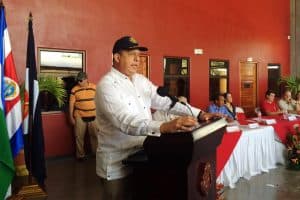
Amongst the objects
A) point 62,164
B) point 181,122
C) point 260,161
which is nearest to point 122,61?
point 181,122

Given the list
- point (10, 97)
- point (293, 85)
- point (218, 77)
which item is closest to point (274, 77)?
point (293, 85)

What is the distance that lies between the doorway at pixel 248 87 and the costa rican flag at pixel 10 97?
7.85m

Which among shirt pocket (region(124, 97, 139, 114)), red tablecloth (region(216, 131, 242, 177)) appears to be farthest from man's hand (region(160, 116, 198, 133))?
red tablecloth (region(216, 131, 242, 177))

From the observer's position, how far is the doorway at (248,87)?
10148 mm

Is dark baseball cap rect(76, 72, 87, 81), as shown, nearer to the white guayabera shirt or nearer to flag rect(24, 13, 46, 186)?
flag rect(24, 13, 46, 186)

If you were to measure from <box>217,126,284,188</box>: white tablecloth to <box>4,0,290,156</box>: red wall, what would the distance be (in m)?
3.01

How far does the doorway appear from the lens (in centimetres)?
1015

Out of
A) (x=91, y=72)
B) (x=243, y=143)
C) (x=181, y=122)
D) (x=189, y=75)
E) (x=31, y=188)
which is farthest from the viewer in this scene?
(x=189, y=75)

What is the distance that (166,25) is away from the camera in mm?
8016

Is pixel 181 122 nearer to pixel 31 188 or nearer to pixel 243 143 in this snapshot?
pixel 31 188

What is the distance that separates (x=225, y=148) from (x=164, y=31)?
4082 mm

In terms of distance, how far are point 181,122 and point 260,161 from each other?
426 cm

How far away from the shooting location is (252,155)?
203 inches

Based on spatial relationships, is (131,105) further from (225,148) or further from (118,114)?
(225,148)
